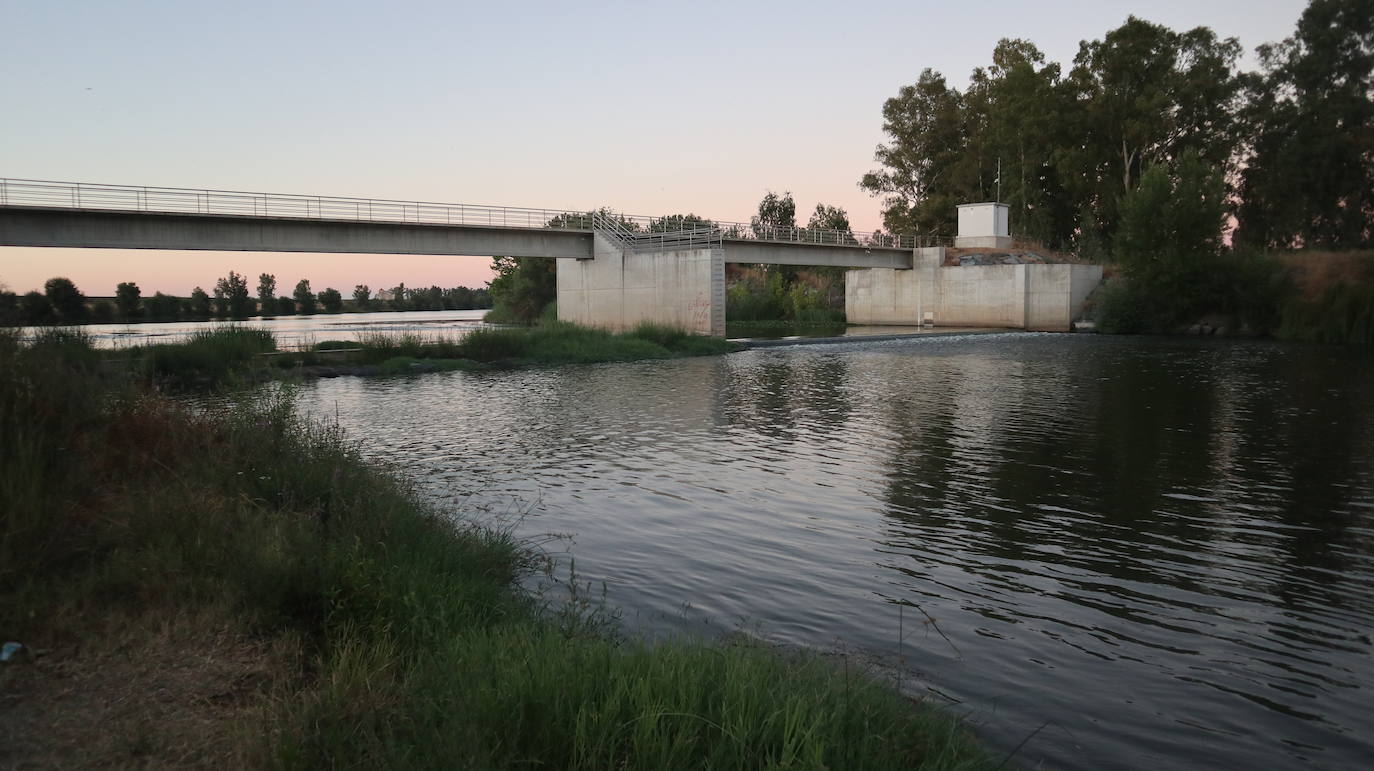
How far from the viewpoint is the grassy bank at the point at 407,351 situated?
3044 cm

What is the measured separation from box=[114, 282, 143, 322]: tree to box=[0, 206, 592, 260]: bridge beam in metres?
50.3

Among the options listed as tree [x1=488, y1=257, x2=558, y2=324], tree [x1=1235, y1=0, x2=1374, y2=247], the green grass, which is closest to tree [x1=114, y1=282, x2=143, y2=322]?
tree [x1=488, y1=257, x2=558, y2=324]

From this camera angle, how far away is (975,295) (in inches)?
2798

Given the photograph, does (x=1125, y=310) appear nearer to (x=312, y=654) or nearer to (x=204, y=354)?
(x=204, y=354)

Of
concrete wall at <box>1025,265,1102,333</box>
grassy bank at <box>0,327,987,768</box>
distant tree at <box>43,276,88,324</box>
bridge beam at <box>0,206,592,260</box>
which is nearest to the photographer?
grassy bank at <box>0,327,987,768</box>

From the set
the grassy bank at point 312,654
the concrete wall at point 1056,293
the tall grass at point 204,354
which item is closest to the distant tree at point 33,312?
the tall grass at point 204,354

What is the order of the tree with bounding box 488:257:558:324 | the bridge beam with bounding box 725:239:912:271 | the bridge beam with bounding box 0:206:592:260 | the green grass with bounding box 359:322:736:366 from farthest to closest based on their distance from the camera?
the tree with bounding box 488:257:558:324 < the bridge beam with bounding box 725:239:912:271 < the green grass with bounding box 359:322:736:366 < the bridge beam with bounding box 0:206:592:260

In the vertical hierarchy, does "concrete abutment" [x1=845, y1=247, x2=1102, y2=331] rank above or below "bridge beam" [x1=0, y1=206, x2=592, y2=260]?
below

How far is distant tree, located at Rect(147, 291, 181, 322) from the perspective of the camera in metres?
85.9

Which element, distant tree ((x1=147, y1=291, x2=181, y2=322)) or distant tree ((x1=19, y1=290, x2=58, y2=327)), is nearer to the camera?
distant tree ((x1=19, y1=290, x2=58, y2=327))

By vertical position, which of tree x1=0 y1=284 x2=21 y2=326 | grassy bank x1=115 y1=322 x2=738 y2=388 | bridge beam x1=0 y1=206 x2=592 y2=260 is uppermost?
bridge beam x1=0 y1=206 x2=592 y2=260

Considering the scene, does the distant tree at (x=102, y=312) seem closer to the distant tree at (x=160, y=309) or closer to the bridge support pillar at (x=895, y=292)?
the distant tree at (x=160, y=309)

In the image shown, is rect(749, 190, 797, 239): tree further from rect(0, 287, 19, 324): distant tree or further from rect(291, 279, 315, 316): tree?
rect(0, 287, 19, 324): distant tree

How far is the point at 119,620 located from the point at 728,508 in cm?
772
